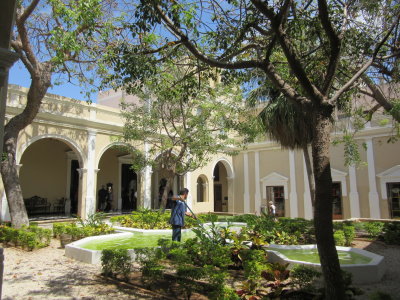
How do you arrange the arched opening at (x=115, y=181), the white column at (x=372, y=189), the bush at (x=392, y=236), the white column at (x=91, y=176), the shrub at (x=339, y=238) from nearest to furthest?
1. the shrub at (x=339, y=238)
2. the bush at (x=392, y=236)
3. the white column at (x=91, y=176)
4. the white column at (x=372, y=189)
5. the arched opening at (x=115, y=181)

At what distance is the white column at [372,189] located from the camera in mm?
16031

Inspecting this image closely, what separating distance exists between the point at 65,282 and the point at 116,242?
3.31 metres

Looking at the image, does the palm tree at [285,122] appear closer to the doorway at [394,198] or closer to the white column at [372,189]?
the white column at [372,189]

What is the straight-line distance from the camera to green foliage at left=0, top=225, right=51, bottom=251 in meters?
8.02

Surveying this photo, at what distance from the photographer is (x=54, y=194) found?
17203mm

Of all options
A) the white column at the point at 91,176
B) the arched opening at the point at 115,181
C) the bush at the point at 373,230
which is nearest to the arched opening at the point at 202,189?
the arched opening at the point at 115,181

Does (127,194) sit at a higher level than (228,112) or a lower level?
lower

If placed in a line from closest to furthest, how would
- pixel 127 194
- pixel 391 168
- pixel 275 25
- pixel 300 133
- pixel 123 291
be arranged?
pixel 275 25, pixel 123 291, pixel 300 133, pixel 391 168, pixel 127 194

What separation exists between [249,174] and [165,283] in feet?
55.0

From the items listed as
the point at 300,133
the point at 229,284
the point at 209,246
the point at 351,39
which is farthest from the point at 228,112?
the point at 229,284

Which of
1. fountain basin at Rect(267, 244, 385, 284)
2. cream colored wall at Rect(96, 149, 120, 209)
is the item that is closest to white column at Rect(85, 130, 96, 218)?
cream colored wall at Rect(96, 149, 120, 209)

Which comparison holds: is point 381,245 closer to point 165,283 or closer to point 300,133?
point 300,133

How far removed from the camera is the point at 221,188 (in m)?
24.2

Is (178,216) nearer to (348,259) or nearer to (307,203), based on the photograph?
(348,259)
